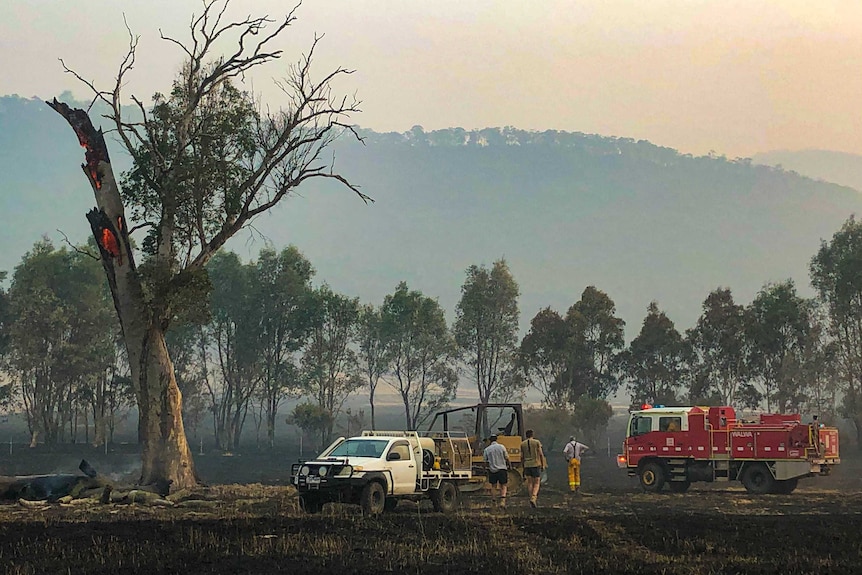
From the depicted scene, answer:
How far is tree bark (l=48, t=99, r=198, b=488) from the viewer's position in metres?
36.7

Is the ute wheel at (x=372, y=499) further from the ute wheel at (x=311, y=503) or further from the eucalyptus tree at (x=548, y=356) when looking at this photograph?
the eucalyptus tree at (x=548, y=356)

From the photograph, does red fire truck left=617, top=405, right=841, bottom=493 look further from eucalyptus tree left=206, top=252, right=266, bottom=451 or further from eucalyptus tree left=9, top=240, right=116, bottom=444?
eucalyptus tree left=206, top=252, right=266, bottom=451

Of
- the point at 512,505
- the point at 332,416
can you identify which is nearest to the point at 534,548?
the point at 512,505

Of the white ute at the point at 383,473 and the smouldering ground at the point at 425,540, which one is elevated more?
the white ute at the point at 383,473

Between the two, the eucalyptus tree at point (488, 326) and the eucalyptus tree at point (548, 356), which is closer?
the eucalyptus tree at point (548, 356)

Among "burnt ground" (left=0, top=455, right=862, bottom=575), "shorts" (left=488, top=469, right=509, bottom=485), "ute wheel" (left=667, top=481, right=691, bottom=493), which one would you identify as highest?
"shorts" (left=488, top=469, right=509, bottom=485)

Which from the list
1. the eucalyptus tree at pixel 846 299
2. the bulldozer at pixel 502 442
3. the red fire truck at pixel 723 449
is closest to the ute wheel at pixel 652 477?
the red fire truck at pixel 723 449

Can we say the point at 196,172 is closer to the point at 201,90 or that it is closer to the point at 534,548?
the point at 201,90

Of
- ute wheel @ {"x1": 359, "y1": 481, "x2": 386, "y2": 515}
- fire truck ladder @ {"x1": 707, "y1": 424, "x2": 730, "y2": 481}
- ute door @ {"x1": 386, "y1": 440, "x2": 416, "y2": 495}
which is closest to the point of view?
ute wheel @ {"x1": 359, "y1": 481, "x2": 386, "y2": 515}

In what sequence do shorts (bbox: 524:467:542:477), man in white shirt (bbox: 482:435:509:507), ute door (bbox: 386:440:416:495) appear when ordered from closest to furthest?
ute door (bbox: 386:440:416:495)
man in white shirt (bbox: 482:435:509:507)
shorts (bbox: 524:467:542:477)

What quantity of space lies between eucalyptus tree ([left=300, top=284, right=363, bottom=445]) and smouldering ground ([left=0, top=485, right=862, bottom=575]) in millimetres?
59383

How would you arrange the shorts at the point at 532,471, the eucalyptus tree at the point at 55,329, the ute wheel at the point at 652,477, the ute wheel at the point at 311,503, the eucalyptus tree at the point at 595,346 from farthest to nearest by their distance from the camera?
the eucalyptus tree at the point at 595,346 < the eucalyptus tree at the point at 55,329 < the ute wheel at the point at 652,477 < the shorts at the point at 532,471 < the ute wheel at the point at 311,503

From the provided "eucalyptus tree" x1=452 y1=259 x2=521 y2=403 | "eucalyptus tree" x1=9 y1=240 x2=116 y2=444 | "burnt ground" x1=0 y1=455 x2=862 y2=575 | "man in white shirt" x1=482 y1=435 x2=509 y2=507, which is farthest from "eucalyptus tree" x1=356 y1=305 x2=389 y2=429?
"man in white shirt" x1=482 y1=435 x2=509 y2=507

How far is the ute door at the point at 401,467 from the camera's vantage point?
2609 cm
